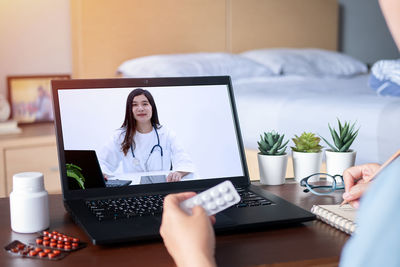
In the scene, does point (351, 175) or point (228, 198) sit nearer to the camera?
point (228, 198)

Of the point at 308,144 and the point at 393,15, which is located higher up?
the point at 393,15

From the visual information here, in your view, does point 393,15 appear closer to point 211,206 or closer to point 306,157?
point 211,206

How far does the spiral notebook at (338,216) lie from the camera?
912 millimetres

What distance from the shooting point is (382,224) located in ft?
1.53

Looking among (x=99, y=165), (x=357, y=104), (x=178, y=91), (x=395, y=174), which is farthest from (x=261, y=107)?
(x=395, y=174)

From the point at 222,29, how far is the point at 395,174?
122 inches

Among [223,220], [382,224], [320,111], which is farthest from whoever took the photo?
[320,111]

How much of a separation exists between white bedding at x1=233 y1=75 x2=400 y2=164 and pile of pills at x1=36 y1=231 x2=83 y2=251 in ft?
4.84

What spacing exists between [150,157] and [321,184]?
410mm

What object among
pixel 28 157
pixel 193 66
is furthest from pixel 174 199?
pixel 193 66

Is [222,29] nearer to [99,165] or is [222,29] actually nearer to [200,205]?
[99,165]

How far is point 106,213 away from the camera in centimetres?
96

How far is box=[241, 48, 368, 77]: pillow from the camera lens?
3.30 meters

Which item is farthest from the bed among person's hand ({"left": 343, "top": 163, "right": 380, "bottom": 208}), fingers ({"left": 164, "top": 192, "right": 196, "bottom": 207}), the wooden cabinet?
fingers ({"left": 164, "top": 192, "right": 196, "bottom": 207})
